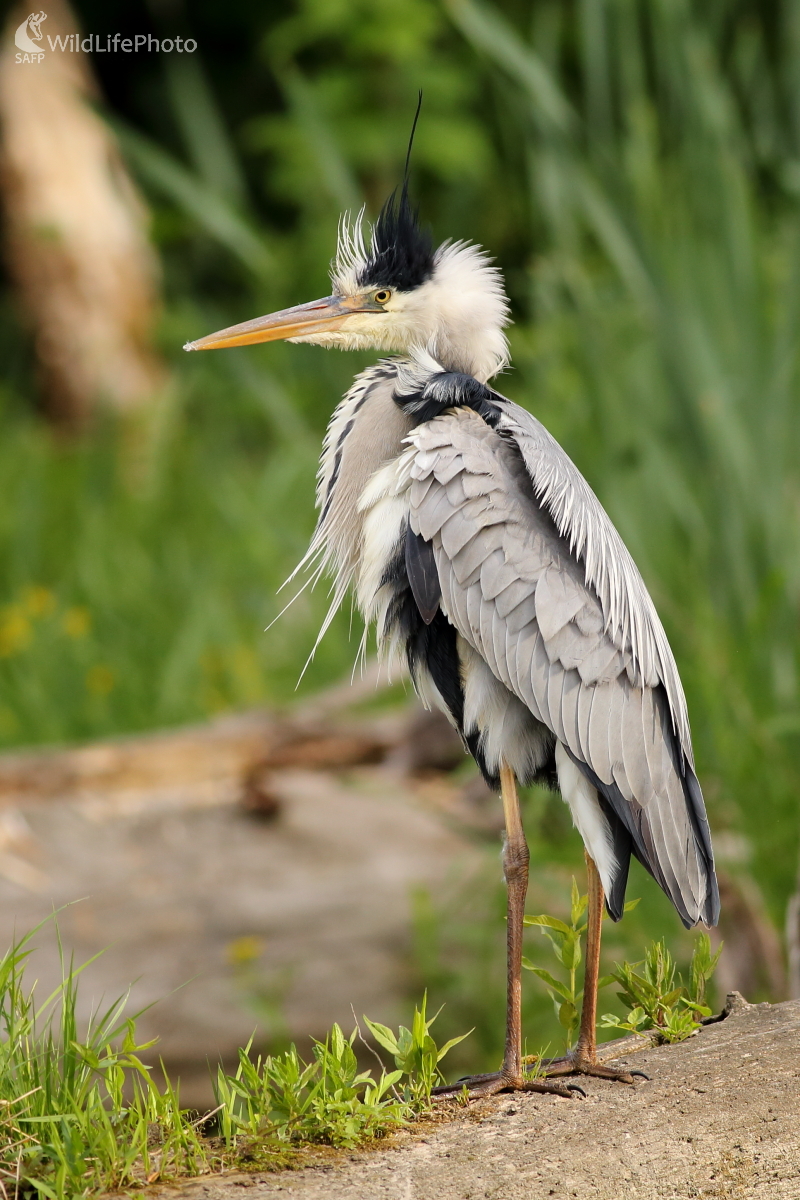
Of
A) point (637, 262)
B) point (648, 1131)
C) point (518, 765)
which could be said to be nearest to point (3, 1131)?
point (648, 1131)

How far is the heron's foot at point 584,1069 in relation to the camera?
229 cm

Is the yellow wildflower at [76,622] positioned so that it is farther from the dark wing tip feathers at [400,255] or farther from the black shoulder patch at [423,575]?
the black shoulder patch at [423,575]

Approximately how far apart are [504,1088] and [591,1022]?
0.68ft

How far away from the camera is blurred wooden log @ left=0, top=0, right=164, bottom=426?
1002 cm

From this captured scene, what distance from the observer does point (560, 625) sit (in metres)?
2.51

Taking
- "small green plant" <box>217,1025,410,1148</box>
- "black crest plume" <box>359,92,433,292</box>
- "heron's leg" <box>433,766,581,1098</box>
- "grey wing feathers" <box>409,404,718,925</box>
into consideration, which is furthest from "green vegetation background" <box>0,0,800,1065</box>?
"small green plant" <box>217,1025,410,1148</box>

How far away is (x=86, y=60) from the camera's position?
11062 millimetres

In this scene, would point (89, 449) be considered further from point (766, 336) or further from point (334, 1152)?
point (334, 1152)

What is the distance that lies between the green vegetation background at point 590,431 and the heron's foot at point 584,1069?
1.34m

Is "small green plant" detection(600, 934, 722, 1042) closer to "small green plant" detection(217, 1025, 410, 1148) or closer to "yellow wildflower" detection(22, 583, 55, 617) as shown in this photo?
"small green plant" detection(217, 1025, 410, 1148)

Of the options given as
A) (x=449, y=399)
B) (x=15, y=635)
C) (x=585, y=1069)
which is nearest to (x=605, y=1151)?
(x=585, y=1069)

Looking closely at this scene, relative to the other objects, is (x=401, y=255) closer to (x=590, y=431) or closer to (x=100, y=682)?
(x=590, y=431)

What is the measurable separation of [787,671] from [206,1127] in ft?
8.13

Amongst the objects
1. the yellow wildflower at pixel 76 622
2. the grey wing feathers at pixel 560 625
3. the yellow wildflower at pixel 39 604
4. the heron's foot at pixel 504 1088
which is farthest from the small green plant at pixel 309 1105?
the yellow wildflower at pixel 39 604
